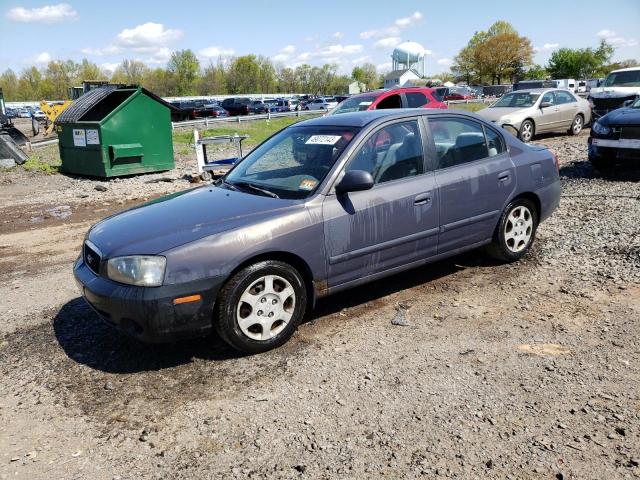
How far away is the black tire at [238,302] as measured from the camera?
12.0ft

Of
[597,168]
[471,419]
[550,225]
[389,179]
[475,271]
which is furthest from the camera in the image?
[597,168]

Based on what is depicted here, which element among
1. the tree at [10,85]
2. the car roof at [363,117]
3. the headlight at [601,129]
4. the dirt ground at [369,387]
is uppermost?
the tree at [10,85]

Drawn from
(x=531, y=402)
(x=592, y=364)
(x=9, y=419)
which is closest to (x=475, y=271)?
(x=592, y=364)

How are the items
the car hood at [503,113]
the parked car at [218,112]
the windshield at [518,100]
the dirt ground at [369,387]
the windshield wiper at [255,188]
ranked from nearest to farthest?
the dirt ground at [369,387]
the windshield wiper at [255,188]
the car hood at [503,113]
the windshield at [518,100]
the parked car at [218,112]

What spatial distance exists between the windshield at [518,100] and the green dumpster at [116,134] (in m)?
9.47

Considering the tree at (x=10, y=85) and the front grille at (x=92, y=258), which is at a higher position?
the tree at (x=10, y=85)

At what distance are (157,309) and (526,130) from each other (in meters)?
14.0

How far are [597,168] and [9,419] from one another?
32.6 feet

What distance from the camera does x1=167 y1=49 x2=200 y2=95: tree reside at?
97531 mm

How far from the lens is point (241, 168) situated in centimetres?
499

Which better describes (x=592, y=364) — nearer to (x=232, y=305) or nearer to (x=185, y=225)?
(x=232, y=305)

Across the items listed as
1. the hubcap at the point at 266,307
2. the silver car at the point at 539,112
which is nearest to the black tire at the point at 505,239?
the hubcap at the point at 266,307

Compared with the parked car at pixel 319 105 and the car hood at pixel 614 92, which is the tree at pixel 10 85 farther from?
the car hood at pixel 614 92

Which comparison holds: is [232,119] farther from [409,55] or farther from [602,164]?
[409,55]
